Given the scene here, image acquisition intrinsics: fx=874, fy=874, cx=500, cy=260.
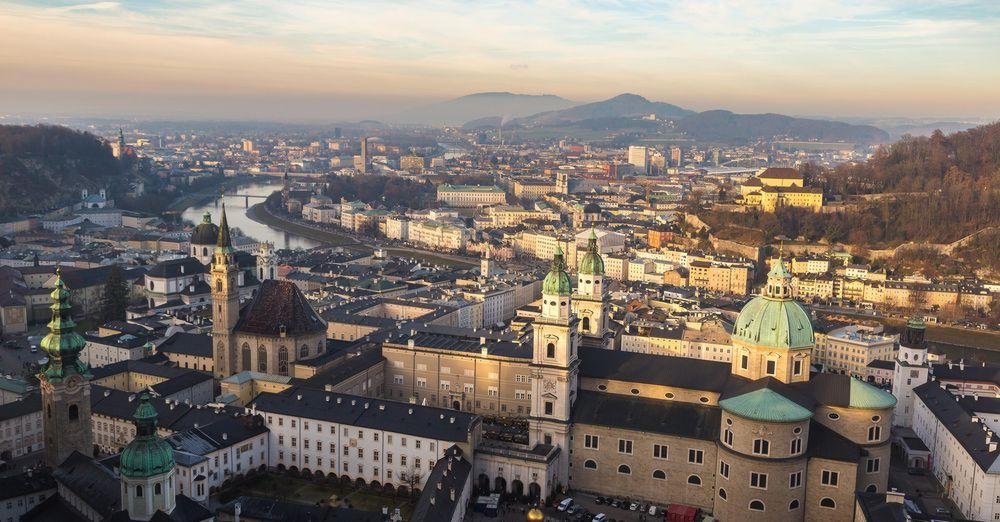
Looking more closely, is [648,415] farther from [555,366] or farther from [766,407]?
[766,407]

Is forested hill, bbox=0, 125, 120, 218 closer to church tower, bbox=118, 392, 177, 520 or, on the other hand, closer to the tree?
the tree

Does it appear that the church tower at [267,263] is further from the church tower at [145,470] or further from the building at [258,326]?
the church tower at [145,470]

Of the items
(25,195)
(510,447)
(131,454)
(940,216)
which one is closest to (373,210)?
(25,195)

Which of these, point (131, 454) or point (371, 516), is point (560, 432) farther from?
point (131, 454)

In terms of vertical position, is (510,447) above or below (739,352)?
below

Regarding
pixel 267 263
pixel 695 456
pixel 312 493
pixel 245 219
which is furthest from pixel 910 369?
pixel 245 219

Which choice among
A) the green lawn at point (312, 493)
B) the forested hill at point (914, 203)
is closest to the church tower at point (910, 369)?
the green lawn at point (312, 493)
